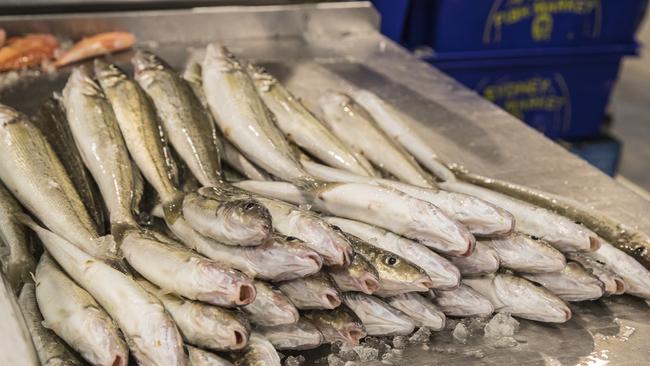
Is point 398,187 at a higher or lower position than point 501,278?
higher

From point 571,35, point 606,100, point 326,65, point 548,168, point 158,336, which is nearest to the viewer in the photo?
point 158,336

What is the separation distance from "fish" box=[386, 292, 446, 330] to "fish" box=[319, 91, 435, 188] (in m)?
0.65

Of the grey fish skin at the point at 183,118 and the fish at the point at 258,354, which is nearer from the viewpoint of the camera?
the fish at the point at 258,354

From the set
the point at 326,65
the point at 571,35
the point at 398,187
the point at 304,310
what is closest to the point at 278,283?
the point at 304,310

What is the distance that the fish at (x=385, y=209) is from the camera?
2.21 meters

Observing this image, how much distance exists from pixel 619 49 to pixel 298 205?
15.6 ft

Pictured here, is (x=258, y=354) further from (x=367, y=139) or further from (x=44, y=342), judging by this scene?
(x=367, y=139)

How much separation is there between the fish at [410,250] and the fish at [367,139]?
1.67ft

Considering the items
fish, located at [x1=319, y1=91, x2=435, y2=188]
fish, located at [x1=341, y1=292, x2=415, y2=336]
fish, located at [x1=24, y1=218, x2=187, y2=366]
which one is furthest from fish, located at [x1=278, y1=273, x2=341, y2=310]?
fish, located at [x1=319, y1=91, x2=435, y2=188]

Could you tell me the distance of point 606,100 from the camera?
6.48m

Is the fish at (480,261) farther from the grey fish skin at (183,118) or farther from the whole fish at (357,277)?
the grey fish skin at (183,118)

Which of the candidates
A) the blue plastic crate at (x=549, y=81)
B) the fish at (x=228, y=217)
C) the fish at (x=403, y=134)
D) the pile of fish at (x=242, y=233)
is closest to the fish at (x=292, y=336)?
the pile of fish at (x=242, y=233)

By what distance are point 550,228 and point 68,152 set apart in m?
1.79

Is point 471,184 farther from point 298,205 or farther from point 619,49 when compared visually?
point 619,49
